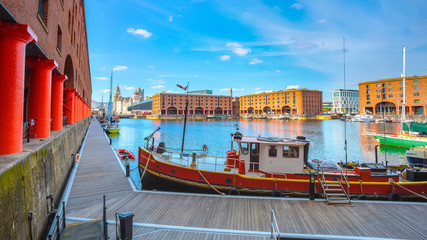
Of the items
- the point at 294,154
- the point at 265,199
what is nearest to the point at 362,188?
the point at 294,154

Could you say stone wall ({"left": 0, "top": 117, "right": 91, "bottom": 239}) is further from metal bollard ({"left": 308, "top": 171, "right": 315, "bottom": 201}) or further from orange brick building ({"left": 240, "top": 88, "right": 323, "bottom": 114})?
orange brick building ({"left": 240, "top": 88, "right": 323, "bottom": 114})

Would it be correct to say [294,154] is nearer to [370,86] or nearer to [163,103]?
[370,86]

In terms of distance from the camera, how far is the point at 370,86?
339ft

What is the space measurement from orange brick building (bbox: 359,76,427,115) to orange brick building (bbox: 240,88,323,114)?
4109cm

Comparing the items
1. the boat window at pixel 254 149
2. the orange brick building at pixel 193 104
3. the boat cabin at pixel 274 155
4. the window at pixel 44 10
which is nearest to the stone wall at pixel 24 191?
the window at pixel 44 10

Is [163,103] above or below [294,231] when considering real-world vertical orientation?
above

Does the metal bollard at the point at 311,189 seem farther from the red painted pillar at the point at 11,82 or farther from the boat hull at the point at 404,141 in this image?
the boat hull at the point at 404,141

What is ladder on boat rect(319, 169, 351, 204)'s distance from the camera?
956 centimetres

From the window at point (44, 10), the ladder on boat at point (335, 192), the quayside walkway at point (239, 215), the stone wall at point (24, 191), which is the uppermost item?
the window at point (44, 10)

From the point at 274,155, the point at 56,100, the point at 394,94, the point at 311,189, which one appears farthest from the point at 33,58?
the point at 394,94

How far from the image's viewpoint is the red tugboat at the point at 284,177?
1113 cm

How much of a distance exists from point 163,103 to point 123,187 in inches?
5713

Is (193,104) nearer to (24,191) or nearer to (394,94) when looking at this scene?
(394,94)

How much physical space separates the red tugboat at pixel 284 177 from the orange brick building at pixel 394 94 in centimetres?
9433
